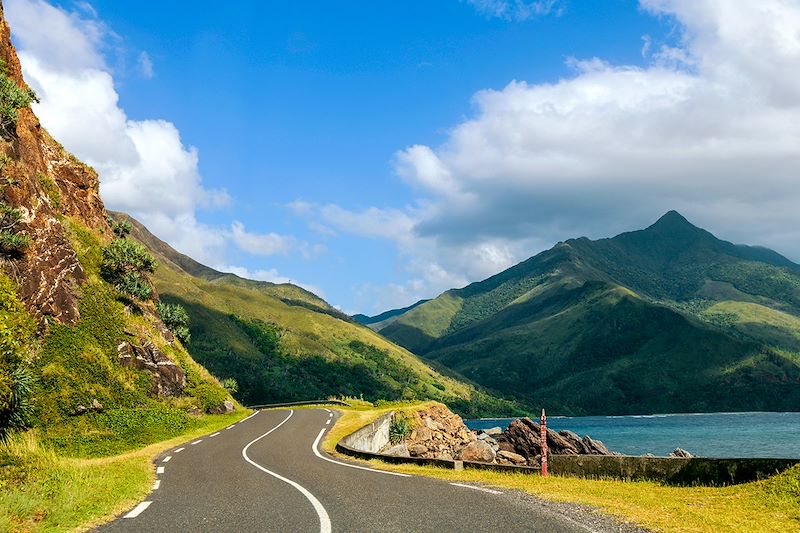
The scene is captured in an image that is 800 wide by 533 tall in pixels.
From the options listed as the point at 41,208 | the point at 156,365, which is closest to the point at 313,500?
the point at 156,365

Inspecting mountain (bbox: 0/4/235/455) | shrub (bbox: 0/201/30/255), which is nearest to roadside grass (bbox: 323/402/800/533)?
mountain (bbox: 0/4/235/455)

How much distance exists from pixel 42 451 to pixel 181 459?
1025cm

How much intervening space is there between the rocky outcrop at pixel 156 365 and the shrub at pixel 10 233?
32.3 feet

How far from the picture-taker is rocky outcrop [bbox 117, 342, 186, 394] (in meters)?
43.9

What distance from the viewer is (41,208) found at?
144ft

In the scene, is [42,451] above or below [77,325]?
below

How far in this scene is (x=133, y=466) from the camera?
64.8ft

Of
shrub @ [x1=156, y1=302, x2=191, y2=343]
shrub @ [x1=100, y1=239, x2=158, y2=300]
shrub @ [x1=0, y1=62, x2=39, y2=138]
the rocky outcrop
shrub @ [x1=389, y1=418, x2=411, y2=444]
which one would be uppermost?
shrub @ [x1=0, y1=62, x2=39, y2=138]

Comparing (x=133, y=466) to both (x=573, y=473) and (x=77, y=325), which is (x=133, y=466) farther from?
(x=77, y=325)

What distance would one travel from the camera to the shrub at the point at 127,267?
166 feet

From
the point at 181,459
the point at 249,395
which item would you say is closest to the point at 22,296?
the point at 181,459

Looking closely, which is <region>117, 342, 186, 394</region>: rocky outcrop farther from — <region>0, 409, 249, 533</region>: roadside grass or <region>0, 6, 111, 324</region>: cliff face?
<region>0, 409, 249, 533</region>: roadside grass

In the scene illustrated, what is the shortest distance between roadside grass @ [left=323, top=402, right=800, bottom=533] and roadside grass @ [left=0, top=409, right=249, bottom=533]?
8.79 m

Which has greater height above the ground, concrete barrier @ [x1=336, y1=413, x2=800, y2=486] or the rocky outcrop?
the rocky outcrop
